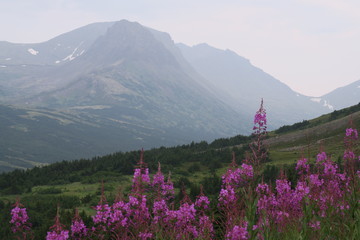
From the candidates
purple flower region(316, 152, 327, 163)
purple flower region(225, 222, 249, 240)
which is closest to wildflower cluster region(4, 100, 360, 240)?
purple flower region(225, 222, 249, 240)

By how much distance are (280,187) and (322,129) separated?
67.6 m

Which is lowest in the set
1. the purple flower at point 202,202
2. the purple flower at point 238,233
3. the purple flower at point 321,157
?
the purple flower at point 238,233

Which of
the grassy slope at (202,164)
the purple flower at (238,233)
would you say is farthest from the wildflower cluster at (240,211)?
the grassy slope at (202,164)

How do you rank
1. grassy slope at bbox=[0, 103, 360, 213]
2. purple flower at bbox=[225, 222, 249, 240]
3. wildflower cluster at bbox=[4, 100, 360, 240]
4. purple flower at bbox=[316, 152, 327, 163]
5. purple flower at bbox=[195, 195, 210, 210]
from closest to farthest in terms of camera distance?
purple flower at bbox=[225, 222, 249, 240]
wildflower cluster at bbox=[4, 100, 360, 240]
purple flower at bbox=[195, 195, 210, 210]
purple flower at bbox=[316, 152, 327, 163]
grassy slope at bbox=[0, 103, 360, 213]

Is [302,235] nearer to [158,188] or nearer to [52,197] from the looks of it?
[158,188]

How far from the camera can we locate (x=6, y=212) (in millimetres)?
32844

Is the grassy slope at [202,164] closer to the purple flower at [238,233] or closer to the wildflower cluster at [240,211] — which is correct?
the wildflower cluster at [240,211]

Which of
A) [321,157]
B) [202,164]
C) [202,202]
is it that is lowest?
[202,164]

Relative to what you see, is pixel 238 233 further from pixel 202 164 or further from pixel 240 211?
pixel 202 164

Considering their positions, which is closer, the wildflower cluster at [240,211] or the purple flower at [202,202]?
the wildflower cluster at [240,211]

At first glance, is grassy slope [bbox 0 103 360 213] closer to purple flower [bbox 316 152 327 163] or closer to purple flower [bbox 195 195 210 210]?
purple flower [bbox 195 195 210 210]

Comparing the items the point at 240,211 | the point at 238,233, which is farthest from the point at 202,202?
the point at 238,233

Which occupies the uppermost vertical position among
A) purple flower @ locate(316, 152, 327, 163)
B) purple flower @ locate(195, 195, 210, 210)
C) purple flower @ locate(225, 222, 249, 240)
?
purple flower @ locate(316, 152, 327, 163)

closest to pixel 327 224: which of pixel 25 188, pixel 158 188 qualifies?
pixel 158 188
